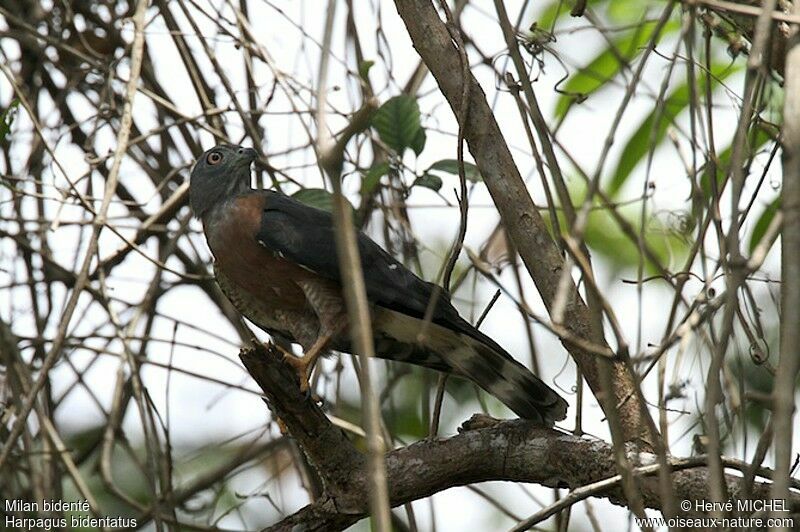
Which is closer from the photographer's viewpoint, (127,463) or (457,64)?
(457,64)

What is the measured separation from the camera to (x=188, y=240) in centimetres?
548

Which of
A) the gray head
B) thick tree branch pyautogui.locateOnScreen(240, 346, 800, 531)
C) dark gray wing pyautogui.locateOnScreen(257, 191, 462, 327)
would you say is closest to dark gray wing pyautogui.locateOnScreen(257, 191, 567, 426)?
dark gray wing pyautogui.locateOnScreen(257, 191, 462, 327)

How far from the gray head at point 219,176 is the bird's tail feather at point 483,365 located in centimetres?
98

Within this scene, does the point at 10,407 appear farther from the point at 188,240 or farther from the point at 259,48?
the point at 259,48

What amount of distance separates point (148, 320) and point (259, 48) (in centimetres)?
152

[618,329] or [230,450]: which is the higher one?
[230,450]

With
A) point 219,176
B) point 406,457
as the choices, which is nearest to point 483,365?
point 406,457

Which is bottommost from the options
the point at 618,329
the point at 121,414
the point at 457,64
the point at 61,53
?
the point at 618,329

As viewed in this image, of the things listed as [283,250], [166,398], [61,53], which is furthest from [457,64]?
[61,53]

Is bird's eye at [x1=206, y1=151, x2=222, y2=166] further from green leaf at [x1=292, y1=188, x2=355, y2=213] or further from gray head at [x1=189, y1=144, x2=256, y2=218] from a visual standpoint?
green leaf at [x1=292, y1=188, x2=355, y2=213]

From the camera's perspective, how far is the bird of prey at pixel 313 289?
4250mm

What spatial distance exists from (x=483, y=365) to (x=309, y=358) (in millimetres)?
735

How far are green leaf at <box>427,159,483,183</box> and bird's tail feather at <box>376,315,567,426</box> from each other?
2.07 feet

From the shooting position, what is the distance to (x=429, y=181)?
423cm
